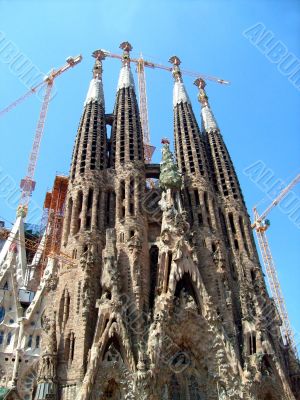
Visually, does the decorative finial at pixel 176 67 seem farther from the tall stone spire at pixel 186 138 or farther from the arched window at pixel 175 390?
the arched window at pixel 175 390

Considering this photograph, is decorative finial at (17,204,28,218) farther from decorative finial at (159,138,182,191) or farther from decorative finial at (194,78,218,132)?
decorative finial at (194,78,218,132)

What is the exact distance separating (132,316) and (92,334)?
7.77 ft

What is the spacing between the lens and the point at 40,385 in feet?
68.4

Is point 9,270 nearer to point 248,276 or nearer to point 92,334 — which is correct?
point 92,334

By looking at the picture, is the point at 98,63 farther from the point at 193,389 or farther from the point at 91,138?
the point at 193,389

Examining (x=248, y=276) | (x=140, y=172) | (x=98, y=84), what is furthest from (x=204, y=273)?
(x=98, y=84)

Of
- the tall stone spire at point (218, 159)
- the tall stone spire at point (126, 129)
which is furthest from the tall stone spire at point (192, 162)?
the tall stone spire at point (126, 129)

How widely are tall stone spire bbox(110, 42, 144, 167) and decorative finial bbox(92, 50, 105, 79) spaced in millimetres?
2209

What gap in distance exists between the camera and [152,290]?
90.2ft

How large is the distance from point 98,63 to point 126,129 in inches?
446

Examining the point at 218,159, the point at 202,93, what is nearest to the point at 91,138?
the point at 218,159

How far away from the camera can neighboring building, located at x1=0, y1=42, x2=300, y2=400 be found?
21938 mm

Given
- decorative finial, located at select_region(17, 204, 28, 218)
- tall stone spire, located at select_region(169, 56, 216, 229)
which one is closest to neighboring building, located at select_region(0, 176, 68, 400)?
decorative finial, located at select_region(17, 204, 28, 218)

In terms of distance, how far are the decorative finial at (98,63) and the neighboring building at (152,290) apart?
6.08 m
